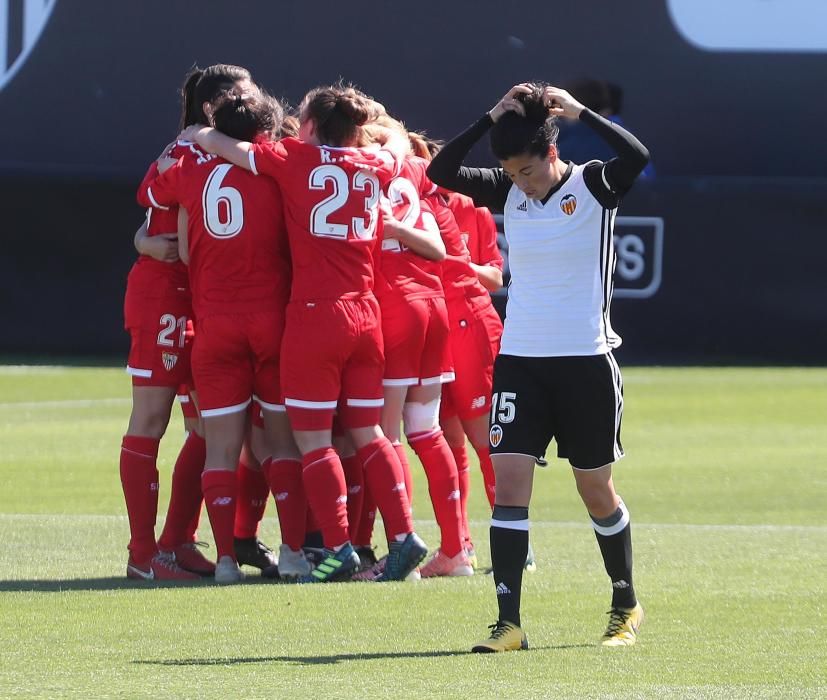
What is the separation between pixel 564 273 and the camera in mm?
5590

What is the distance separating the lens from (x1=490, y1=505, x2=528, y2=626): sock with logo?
5480mm

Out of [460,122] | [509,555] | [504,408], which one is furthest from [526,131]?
[460,122]

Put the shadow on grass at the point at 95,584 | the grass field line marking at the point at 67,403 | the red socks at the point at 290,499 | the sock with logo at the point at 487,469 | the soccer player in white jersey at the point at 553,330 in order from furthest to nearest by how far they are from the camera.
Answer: the grass field line marking at the point at 67,403 → the sock with logo at the point at 487,469 → the red socks at the point at 290,499 → the shadow on grass at the point at 95,584 → the soccer player in white jersey at the point at 553,330

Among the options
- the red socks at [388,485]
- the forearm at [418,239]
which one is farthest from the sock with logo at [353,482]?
the forearm at [418,239]

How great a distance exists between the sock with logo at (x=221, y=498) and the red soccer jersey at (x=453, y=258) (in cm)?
139

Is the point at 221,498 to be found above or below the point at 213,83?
below

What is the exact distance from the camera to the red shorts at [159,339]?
6961 millimetres

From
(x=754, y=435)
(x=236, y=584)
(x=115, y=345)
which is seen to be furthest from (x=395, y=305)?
→ (x=115, y=345)

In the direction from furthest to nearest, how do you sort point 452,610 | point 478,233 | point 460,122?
1. point 460,122
2. point 478,233
3. point 452,610

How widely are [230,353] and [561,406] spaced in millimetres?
1702

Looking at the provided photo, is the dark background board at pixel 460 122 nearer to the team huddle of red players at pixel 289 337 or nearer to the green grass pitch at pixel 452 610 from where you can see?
the green grass pitch at pixel 452 610

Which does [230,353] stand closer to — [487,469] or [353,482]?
[353,482]

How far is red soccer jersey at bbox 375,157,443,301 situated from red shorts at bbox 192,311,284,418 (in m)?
0.51

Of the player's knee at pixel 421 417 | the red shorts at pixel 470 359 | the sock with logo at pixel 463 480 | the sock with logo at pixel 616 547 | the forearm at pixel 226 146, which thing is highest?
the forearm at pixel 226 146
